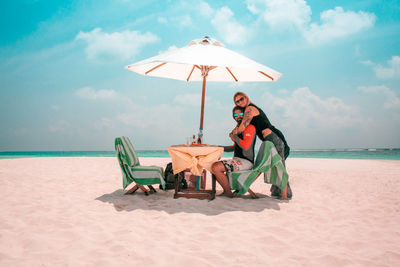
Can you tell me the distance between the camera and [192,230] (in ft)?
8.97

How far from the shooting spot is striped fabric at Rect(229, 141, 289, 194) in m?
3.94

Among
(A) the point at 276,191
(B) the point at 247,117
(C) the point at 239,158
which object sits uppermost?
(B) the point at 247,117

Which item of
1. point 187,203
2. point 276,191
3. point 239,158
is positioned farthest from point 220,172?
point 276,191

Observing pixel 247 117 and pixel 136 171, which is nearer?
pixel 247 117

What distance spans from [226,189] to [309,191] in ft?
7.08

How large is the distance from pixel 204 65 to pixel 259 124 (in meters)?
1.47

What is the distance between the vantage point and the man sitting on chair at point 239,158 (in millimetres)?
4051

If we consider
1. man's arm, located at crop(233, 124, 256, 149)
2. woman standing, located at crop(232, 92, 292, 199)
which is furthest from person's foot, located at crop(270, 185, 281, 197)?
man's arm, located at crop(233, 124, 256, 149)

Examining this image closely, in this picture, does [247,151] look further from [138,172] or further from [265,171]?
[138,172]

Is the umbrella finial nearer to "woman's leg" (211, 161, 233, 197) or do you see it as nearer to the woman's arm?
the woman's arm

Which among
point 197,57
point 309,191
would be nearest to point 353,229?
point 309,191

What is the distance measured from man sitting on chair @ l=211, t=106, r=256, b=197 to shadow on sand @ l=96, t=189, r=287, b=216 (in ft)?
1.23

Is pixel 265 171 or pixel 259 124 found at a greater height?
pixel 259 124

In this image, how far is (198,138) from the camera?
4.56 m
